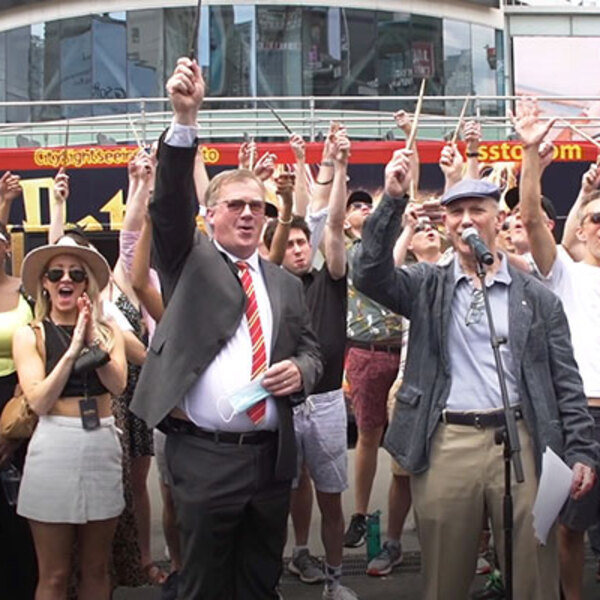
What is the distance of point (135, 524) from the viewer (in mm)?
4801

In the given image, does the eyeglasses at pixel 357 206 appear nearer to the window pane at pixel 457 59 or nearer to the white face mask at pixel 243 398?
the white face mask at pixel 243 398

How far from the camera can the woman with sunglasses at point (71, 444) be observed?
398cm

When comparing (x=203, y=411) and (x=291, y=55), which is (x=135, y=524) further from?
(x=291, y=55)

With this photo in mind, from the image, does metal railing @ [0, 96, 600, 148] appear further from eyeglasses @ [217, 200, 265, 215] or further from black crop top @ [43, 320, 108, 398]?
eyeglasses @ [217, 200, 265, 215]

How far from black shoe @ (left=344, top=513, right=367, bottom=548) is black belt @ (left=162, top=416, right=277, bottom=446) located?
2483mm

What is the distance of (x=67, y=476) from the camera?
3.99m

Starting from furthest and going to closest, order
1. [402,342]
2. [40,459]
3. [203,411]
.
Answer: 1. [402,342]
2. [40,459]
3. [203,411]

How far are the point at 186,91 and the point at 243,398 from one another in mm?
1121

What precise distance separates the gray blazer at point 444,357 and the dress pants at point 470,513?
8 centimetres

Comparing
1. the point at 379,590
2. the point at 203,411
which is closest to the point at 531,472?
the point at 203,411

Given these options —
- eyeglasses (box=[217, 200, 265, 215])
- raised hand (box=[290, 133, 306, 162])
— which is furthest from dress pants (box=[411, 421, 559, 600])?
raised hand (box=[290, 133, 306, 162])

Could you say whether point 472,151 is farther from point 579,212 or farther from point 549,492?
point 549,492

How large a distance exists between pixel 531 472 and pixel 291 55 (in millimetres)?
22186

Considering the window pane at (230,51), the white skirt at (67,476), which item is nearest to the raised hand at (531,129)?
the white skirt at (67,476)
